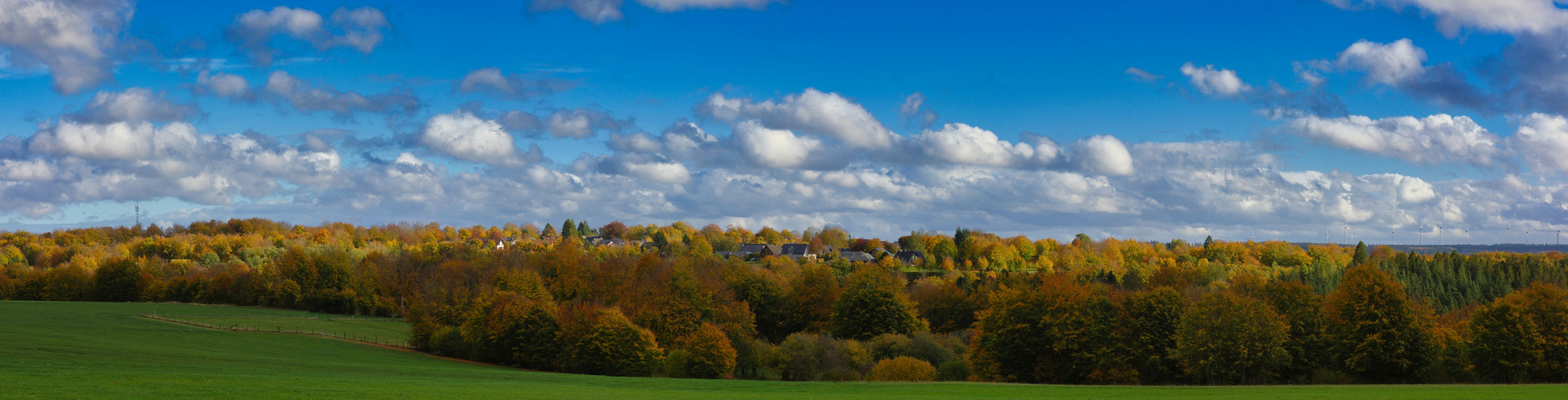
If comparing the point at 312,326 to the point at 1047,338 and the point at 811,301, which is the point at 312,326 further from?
the point at 1047,338

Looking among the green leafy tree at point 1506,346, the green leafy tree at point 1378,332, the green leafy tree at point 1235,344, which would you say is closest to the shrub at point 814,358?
the green leafy tree at point 1235,344

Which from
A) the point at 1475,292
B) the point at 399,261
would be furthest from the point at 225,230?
the point at 1475,292

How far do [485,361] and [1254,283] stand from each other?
5803 cm

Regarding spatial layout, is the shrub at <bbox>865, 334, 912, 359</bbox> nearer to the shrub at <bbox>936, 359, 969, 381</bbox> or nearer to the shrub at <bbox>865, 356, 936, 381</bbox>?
the shrub at <bbox>936, 359, 969, 381</bbox>

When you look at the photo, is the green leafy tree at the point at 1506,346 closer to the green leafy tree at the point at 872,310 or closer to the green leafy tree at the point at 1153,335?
the green leafy tree at the point at 1153,335

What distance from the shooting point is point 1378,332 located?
2116 inches

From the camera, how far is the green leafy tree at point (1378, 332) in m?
53.3

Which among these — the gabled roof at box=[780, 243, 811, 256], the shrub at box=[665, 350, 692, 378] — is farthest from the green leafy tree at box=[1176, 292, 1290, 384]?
the gabled roof at box=[780, 243, 811, 256]

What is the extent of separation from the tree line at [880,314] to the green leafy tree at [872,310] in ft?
0.55

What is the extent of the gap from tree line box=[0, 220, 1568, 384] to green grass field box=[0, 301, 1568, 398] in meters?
11.1

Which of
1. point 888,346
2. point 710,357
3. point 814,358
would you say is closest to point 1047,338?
point 888,346

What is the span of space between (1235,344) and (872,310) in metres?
32.9

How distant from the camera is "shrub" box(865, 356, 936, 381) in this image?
57.5m

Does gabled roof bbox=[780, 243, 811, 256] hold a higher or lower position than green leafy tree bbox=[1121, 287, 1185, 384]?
higher
